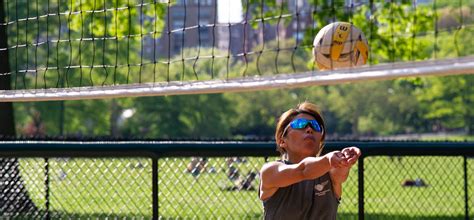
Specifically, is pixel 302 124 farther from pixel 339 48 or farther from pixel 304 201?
pixel 339 48

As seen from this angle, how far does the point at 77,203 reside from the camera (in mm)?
9984

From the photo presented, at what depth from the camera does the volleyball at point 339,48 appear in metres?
6.96

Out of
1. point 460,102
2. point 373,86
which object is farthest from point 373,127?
point 460,102

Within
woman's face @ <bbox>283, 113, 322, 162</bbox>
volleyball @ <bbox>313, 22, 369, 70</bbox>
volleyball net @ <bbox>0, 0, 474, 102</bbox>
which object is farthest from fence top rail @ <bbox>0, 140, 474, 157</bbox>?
woman's face @ <bbox>283, 113, 322, 162</bbox>

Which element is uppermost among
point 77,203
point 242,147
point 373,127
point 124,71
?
point 242,147

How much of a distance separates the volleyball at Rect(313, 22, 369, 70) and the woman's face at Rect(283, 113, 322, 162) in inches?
63.1

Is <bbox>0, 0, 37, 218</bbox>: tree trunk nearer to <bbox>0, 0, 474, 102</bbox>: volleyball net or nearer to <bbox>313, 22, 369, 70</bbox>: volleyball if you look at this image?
<bbox>0, 0, 474, 102</bbox>: volleyball net

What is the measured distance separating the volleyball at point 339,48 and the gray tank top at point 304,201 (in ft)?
5.30

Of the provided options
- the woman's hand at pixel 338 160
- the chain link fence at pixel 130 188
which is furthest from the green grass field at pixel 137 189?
the woman's hand at pixel 338 160

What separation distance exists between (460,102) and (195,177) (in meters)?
54.0

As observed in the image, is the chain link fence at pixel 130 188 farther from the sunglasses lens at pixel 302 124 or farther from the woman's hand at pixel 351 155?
the woman's hand at pixel 351 155

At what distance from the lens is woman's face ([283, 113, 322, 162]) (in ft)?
17.4

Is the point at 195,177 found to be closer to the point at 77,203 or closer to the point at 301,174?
the point at 77,203

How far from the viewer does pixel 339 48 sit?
23.0 feet
